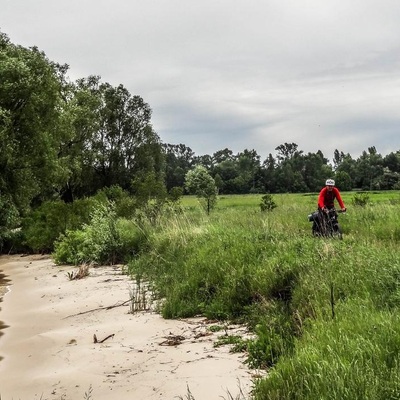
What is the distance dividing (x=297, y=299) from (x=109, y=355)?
271 centimetres

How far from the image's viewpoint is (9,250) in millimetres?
26578

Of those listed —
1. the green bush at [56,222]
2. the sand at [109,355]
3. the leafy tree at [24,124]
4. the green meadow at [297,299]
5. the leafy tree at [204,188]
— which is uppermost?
the leafy tree at [24,124]

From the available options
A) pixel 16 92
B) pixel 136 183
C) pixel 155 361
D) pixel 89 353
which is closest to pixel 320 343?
pixel 155 361

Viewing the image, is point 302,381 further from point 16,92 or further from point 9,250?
point 9,250

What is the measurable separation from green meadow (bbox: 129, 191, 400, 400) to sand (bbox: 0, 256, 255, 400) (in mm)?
428

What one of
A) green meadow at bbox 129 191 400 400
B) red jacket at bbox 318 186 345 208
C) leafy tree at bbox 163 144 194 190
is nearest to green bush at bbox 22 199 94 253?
green meadow at bbox 129 191 400 400

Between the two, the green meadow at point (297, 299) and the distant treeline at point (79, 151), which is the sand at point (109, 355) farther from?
the distant treeline at point (79, 151)

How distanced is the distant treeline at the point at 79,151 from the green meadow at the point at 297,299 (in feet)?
35.9

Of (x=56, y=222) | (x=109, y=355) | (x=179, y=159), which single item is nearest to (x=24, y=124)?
(x=56, y=222)

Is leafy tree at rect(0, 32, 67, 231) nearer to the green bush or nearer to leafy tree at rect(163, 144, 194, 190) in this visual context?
the green bush

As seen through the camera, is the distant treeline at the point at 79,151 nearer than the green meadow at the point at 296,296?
No

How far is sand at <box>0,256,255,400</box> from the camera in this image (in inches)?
215

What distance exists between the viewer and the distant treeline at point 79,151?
23.6m

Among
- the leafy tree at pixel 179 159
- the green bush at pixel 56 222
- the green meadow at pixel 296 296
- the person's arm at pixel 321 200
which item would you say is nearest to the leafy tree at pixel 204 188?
the green bush at pixel 56 222
